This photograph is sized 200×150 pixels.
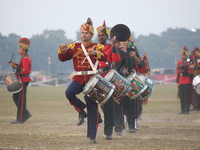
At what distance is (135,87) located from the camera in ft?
34.8

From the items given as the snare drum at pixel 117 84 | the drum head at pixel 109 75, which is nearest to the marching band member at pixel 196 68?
the snare drum at pixel 117 84

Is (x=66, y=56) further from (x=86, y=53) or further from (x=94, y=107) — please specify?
(x=94, y=107)

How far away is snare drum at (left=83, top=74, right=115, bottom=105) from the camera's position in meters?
8.22

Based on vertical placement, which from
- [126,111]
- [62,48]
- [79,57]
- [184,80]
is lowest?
[126,111]

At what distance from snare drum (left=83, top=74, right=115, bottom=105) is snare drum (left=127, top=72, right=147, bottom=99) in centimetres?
223

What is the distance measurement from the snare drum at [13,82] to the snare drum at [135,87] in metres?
3.75

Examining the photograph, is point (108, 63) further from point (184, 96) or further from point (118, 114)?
point (184, 96)

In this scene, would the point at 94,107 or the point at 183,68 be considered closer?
the point at 94,107

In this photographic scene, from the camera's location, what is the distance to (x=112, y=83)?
359 inches

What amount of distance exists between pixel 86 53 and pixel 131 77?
7.64ft

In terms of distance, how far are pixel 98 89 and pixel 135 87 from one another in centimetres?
247

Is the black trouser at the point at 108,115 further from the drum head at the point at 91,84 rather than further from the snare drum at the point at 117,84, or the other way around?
the drum head at the point at 91,84

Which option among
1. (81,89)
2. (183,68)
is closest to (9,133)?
(81,89)

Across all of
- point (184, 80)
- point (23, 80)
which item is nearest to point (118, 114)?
point (23, 80)
